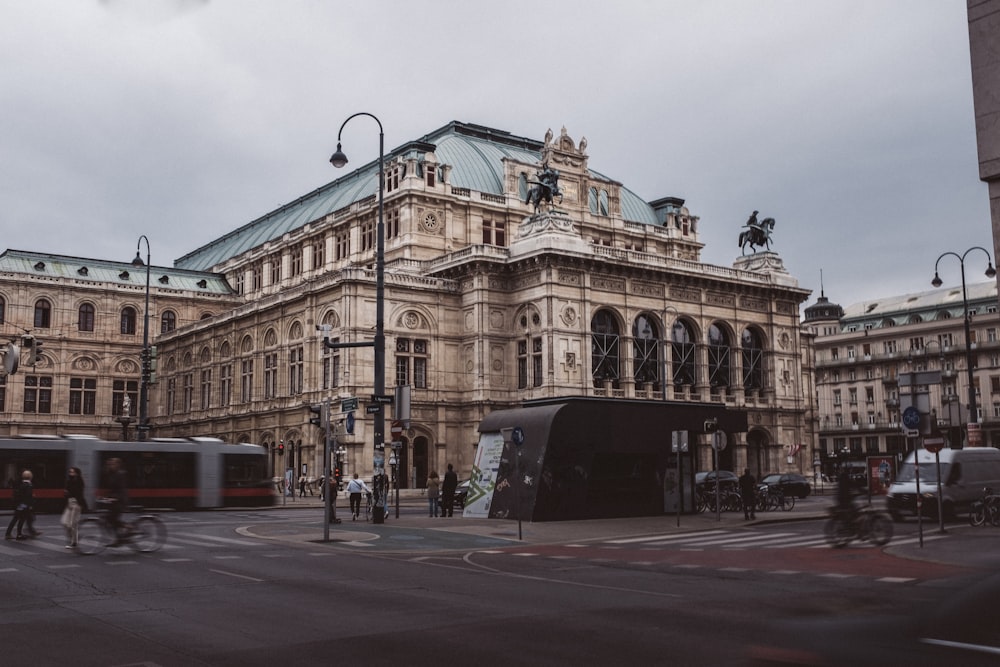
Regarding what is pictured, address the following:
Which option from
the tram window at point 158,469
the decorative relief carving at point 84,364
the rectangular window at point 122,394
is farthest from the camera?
the rectangular window at point 122,394

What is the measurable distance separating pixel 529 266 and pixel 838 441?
59.7 metres

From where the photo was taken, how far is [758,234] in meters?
77.4

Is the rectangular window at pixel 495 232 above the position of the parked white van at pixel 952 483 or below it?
above

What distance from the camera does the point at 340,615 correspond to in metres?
12.2

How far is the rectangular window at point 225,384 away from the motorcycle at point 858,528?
60257mm

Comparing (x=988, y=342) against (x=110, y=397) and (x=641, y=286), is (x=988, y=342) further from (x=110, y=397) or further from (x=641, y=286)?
(x=110, y=397)

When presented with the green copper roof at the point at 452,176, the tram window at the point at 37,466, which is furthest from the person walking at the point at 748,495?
the green copper roof at the point at 452,176

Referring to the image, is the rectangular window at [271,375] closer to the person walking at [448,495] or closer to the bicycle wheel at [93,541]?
the person walking at [448,495]

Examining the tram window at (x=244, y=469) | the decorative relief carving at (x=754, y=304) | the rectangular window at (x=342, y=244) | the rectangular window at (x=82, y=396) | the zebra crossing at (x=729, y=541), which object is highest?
the rectangular window at (x=342, y=244)

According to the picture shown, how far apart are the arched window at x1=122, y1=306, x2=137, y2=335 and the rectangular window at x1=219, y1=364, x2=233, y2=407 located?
60.4 ft

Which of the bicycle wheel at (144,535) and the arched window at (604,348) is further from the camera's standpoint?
the arched window at (604,348)

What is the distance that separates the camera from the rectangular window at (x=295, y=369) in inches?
2623

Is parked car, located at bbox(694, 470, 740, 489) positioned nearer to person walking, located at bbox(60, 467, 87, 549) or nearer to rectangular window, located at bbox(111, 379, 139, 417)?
person walking, located at bbox(60, 467, 87, 549)

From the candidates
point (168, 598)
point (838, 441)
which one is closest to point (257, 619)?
point (168, 598)
